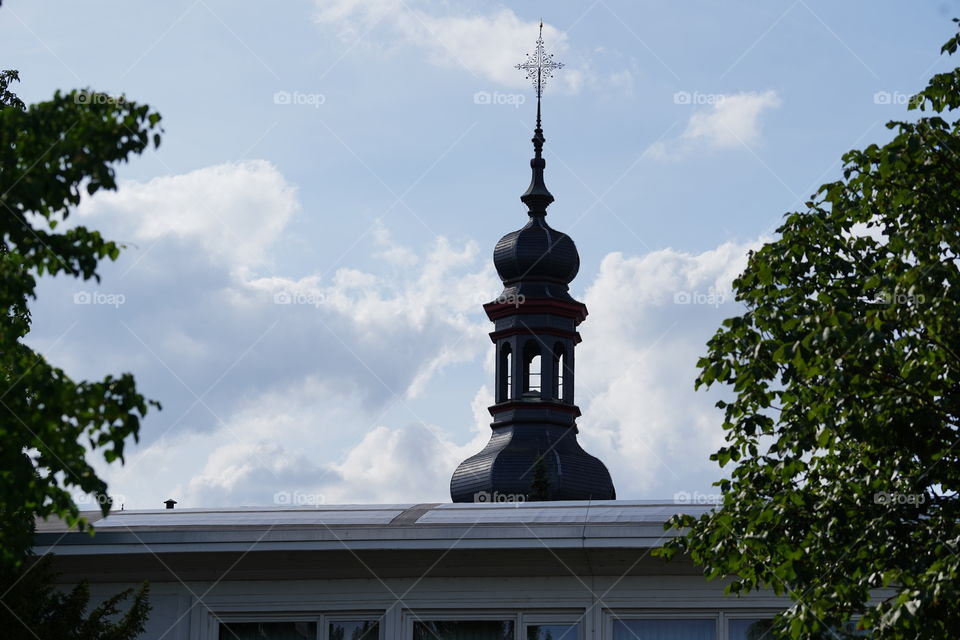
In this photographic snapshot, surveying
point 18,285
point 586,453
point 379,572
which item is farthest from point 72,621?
point 586,453

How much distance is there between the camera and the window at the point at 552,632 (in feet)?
51.4

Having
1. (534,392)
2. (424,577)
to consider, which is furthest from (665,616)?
(534,392)

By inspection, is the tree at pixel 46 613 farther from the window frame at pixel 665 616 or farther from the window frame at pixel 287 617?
the window frame at pixel 665 616

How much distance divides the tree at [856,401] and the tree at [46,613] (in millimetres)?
5212

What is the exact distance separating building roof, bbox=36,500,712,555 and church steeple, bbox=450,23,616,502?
30.4m

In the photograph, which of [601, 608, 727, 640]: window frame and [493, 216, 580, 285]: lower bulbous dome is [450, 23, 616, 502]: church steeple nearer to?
[493, 216, 580, 285]: lower bulbous dome

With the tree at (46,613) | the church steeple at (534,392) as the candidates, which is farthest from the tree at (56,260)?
the church steeple at (534,392)

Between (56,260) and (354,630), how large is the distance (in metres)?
8.22

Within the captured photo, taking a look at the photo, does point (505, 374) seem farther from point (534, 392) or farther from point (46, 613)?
point (46, 613)

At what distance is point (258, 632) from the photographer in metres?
16.2

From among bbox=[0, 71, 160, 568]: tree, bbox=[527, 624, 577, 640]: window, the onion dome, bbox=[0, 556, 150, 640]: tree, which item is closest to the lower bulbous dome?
the onion dome

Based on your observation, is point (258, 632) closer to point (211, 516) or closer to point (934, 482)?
point (211, 516)

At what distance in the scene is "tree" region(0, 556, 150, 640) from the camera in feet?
43.8

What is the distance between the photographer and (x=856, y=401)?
36.7ft
